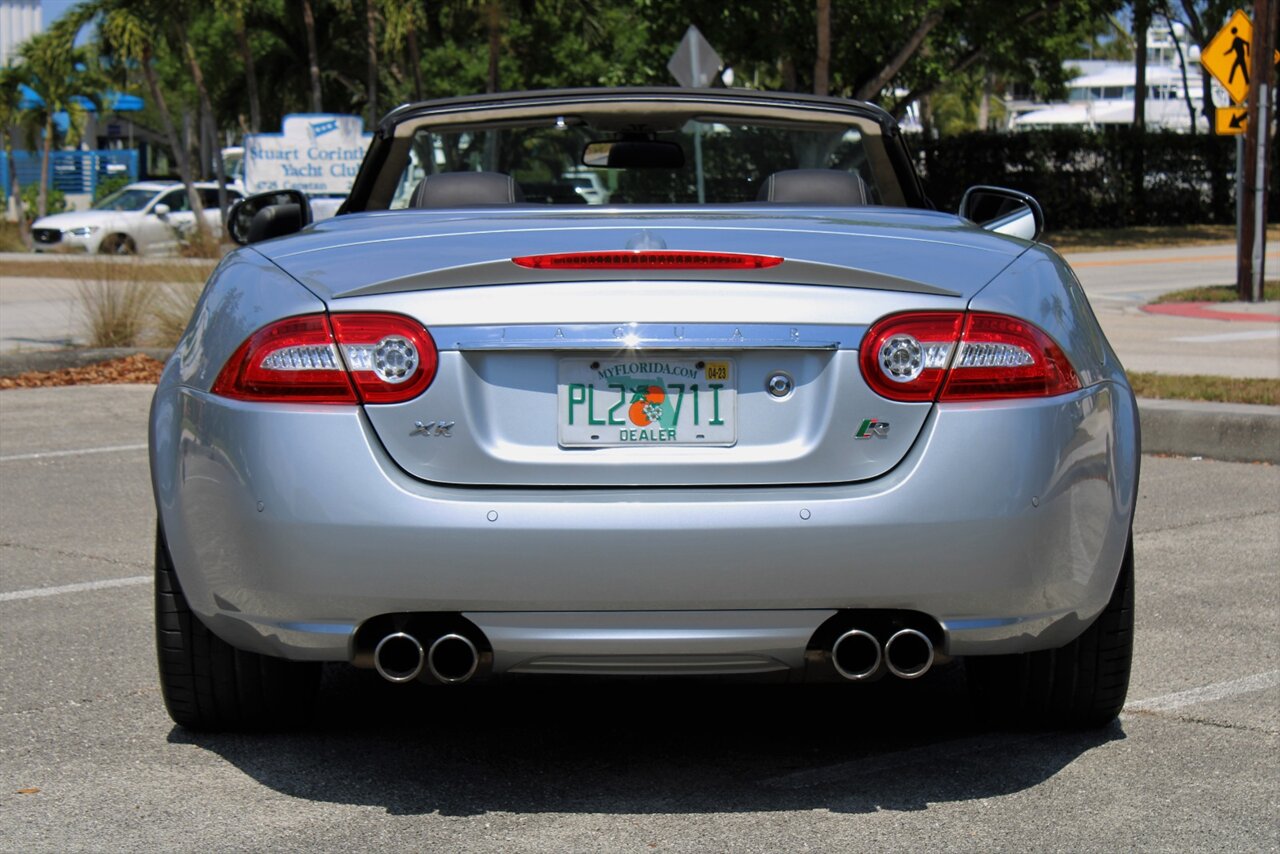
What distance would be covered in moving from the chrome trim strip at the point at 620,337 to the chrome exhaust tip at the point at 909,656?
0.61 metres

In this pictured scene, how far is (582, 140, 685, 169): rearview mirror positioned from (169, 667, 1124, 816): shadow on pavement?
1.51 metres

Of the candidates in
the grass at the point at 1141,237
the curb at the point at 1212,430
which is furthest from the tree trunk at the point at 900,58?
the curb at the point at 1212,430

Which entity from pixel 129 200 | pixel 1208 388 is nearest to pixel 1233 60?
pixel 1208 388

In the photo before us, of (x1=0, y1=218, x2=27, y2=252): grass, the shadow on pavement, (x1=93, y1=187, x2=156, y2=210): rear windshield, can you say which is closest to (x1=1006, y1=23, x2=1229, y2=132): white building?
(x1=93, y1=187, x2=156, y2=210): rear windshield

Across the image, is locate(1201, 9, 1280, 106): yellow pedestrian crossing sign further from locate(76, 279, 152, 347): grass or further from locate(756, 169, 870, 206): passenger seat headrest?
locate(756, 169, 870, 206): passenger seat headrest

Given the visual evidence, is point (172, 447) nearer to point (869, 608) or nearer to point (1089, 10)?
point (869, 608)

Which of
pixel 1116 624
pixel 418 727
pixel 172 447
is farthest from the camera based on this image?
pixel 418 727

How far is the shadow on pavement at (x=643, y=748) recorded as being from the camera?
151 inches

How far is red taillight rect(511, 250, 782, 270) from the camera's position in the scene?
11.6 ft

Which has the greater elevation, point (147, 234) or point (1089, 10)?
point (1089, 10)

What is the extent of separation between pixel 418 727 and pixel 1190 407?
607cm

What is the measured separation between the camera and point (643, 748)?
4.21 meters

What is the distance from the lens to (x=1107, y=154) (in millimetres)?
39219

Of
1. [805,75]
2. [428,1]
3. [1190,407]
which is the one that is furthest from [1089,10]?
[1190,407]
